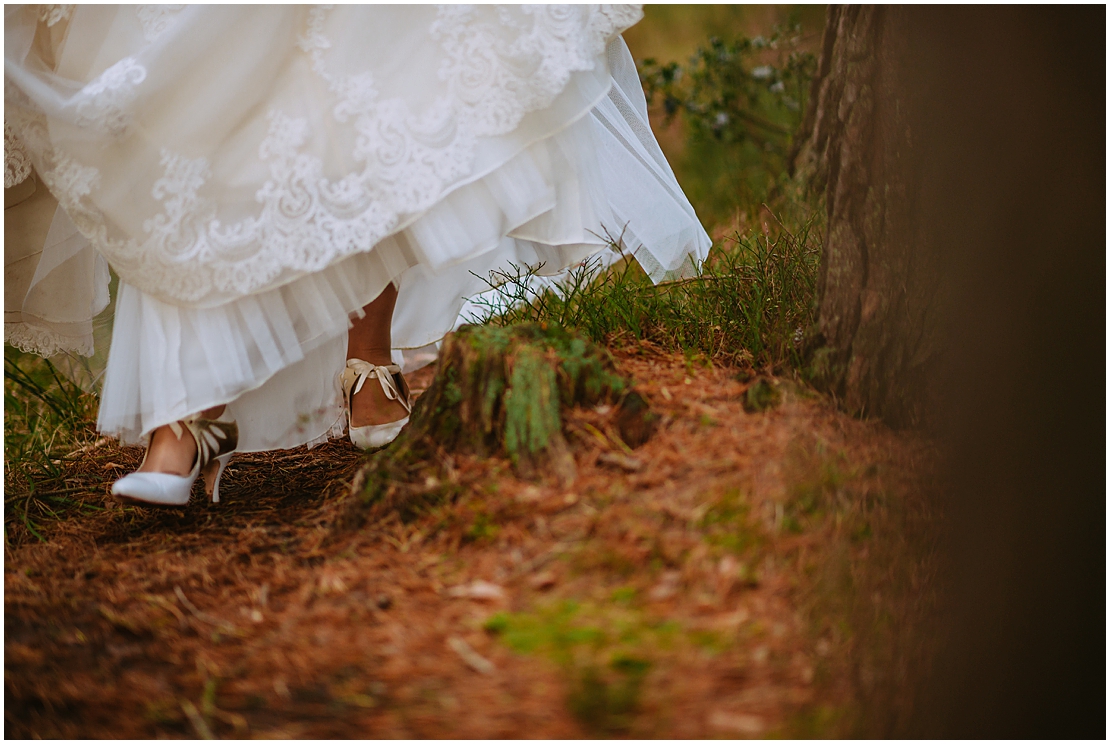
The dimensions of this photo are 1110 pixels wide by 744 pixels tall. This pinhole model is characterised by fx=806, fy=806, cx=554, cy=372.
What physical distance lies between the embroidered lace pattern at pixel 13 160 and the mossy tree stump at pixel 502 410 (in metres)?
1.01

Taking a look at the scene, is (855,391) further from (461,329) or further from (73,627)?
(73,627)

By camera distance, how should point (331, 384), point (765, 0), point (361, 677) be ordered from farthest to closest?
point (765, 0), point (331, 384), point (361, 677)

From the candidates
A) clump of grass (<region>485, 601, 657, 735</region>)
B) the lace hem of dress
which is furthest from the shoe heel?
clump of grass (<region>485, 601, 657, 735</region>)

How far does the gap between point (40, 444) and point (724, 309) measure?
1.91m

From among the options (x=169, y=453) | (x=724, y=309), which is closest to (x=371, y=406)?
(x=169, y=453)

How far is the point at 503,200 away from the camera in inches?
63.2

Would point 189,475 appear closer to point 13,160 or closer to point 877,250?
point 13,160

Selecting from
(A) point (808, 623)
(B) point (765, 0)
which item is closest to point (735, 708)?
(A) point (808, 623)

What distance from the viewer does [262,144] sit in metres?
1.51

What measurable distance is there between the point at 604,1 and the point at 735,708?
135cm

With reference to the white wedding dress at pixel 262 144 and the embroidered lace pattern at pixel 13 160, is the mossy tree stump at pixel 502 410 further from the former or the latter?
the embroidered lace pattern at pixel 13 160

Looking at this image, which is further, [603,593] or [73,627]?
[73,627]

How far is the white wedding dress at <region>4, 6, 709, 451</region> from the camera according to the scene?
1509mm

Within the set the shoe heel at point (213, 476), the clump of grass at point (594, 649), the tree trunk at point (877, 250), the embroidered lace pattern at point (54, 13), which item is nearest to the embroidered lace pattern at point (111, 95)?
the embroidered lace pattern at point (54, 13)
